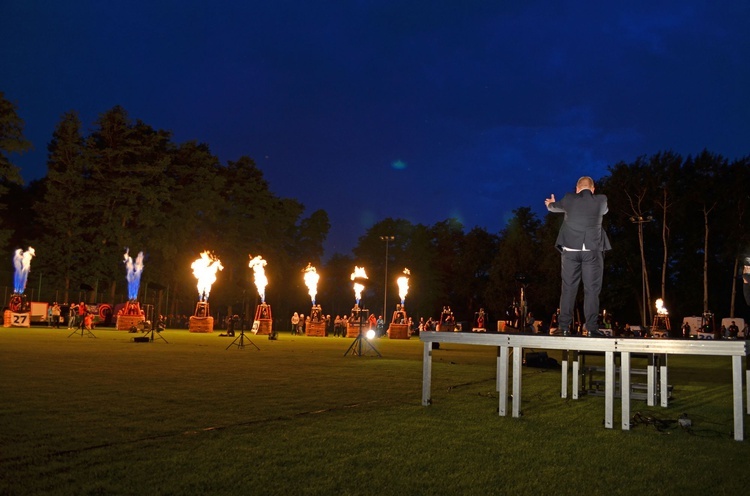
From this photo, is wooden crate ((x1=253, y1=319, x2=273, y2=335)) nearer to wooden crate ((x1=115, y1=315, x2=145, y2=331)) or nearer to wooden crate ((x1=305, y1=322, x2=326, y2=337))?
wooden crate ((x1=305, y1=322, x2=326, y2=337))

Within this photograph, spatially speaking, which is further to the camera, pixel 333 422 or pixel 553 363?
pixel 553 363

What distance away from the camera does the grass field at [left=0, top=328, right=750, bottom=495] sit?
509 cm

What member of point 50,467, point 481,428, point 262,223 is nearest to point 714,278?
point 262,223

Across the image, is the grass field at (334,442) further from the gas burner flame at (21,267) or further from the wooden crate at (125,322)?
the gas burner flame at (21,267)

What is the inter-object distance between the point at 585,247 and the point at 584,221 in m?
0.37

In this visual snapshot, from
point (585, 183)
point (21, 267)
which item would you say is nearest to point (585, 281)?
point (585, 183)

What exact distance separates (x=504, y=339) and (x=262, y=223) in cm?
6600

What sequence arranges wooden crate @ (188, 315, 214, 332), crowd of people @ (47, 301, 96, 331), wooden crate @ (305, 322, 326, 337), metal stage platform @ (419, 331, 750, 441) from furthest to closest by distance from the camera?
wooden crate @ (305, 322, 326, 337)
wooden crate @ (188, 315, 214, 332)
crowd of people @ (47, 301, 96, 331)
metal stage platform @ (419, 331, 750, 441)

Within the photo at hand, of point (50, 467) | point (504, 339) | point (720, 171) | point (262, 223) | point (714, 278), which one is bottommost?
point (50, 467)

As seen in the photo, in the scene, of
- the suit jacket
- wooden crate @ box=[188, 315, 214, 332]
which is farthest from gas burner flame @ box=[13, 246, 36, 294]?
the suit jacket

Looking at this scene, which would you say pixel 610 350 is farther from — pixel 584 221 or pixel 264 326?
pixel 264 326

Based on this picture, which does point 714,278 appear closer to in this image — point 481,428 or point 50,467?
point 481,428

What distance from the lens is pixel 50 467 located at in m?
5.36

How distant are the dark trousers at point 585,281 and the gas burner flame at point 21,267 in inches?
2198
